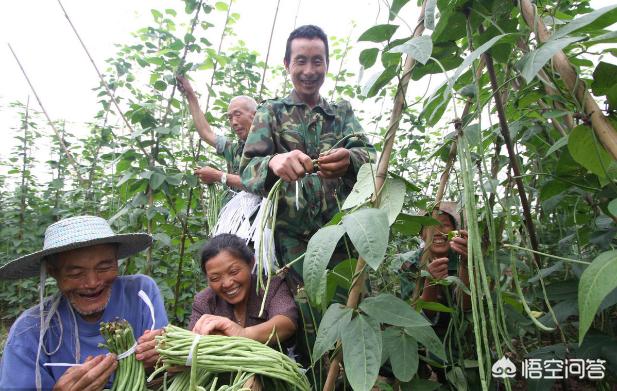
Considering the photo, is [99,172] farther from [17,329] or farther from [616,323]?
[616,323]

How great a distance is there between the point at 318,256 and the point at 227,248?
0.76 metres

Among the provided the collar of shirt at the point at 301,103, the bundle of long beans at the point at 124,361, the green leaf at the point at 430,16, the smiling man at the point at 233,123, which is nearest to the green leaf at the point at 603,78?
the green leaf at the point at 430,16

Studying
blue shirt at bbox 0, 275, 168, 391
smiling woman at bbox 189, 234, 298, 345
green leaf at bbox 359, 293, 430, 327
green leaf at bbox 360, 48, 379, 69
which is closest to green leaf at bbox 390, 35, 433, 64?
green leaf at bbox 360, 48, 379, 69

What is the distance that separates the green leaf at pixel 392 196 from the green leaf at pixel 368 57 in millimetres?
266

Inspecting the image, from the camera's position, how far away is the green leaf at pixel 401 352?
88cm

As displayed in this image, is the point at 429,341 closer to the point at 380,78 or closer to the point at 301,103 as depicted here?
the point at 380,78

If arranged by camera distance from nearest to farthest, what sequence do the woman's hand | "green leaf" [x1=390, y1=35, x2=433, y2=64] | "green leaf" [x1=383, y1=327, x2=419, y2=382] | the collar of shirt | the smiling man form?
1. "green leaf" [x1=390, y1=35, x2=433, y2=64]
2. "green leaf" [x1=383, y1=327, x2=419, y2=382]
3. the woman's hand
4. the collar of shirt
5. the smiling man

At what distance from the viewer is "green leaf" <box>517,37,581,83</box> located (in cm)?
58

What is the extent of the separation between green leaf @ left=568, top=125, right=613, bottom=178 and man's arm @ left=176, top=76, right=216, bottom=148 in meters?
1.72

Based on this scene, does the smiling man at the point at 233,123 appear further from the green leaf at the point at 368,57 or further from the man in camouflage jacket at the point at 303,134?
the green leaf at the point at 368,57

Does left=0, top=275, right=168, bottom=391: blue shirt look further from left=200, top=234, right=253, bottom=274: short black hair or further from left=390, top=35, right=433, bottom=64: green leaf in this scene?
left=390, top=35, right=433, bottom=64: green leaf

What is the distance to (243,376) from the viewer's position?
839mm

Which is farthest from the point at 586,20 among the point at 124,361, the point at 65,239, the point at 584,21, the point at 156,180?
the point at 156,180

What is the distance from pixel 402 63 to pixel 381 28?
8 cm
